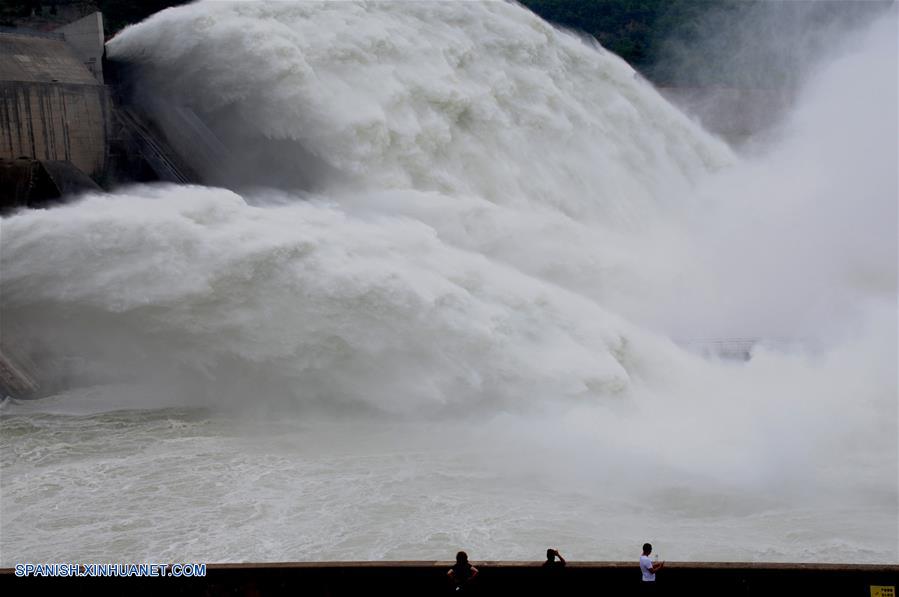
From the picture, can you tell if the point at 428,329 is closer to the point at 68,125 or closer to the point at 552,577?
the point at 552,577

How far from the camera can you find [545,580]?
699cm

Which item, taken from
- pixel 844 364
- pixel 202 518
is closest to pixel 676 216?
pixel 844 364

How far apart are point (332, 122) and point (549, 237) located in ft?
13.0

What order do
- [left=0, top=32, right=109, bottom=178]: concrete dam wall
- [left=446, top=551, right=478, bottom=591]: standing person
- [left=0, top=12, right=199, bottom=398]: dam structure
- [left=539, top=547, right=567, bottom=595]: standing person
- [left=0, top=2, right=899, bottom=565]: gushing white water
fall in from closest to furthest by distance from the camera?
[left=446, top=551, right=478, bottom=591]: standing person → [left=539, top=547, right=567, bottom=595]: standing person → [left=0, top=2, right=899, bottom=565]: gushing white water → [left=0, top=12, right=199, bottom=398]: dam structure → [left=0, top=32, right=109, bottom=178]: concrete dam wall

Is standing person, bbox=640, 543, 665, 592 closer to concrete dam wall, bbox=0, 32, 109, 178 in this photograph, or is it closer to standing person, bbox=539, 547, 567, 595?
standing person, bbox=539, 547, 567, 595

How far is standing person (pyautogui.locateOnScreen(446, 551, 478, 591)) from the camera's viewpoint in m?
6.70

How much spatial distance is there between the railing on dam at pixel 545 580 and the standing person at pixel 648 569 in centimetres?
6

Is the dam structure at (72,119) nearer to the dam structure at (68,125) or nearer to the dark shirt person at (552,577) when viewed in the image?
the dam structure at (68,125)

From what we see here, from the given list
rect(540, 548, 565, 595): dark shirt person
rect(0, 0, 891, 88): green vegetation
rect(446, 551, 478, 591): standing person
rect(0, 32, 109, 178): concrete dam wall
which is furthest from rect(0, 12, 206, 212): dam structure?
rect(540, 548, 565, 595): dark shirt person

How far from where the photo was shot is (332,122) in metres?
16.8

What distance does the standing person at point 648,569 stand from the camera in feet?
22.4

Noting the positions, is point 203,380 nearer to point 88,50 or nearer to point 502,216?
point 502,216

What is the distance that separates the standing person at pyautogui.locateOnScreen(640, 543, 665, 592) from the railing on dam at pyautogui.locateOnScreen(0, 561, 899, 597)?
0.06 meters

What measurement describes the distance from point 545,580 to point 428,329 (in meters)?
6.39
